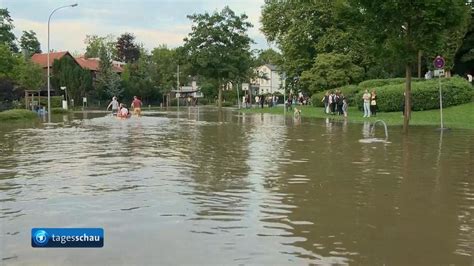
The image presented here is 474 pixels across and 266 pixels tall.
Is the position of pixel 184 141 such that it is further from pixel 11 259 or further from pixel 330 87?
pixel 330 87

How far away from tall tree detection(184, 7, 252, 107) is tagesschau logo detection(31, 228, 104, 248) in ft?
184

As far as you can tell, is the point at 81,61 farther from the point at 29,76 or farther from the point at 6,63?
the point at 6,63

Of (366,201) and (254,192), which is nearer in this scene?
(366,201)

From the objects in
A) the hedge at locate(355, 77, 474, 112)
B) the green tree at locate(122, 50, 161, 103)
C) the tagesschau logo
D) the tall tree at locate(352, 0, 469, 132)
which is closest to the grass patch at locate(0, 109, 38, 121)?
the hedge at locate(355, 77, 474, 112)

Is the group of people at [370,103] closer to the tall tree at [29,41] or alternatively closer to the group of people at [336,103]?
the group of people at [336,103]

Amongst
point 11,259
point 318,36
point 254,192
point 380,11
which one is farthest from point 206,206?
point 318,36

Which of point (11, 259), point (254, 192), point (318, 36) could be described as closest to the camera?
point (11, 259)

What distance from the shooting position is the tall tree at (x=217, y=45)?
61906 millimetres

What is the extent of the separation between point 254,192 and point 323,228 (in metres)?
2.47

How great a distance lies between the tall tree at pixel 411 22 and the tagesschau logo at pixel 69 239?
1637 centimetres

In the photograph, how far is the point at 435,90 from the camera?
33000mm

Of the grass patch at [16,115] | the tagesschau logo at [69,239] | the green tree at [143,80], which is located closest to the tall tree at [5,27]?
the green tree at [143,80]

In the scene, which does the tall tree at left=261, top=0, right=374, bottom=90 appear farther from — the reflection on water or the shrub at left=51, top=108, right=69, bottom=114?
the reflection on water

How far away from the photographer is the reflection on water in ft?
18.6
